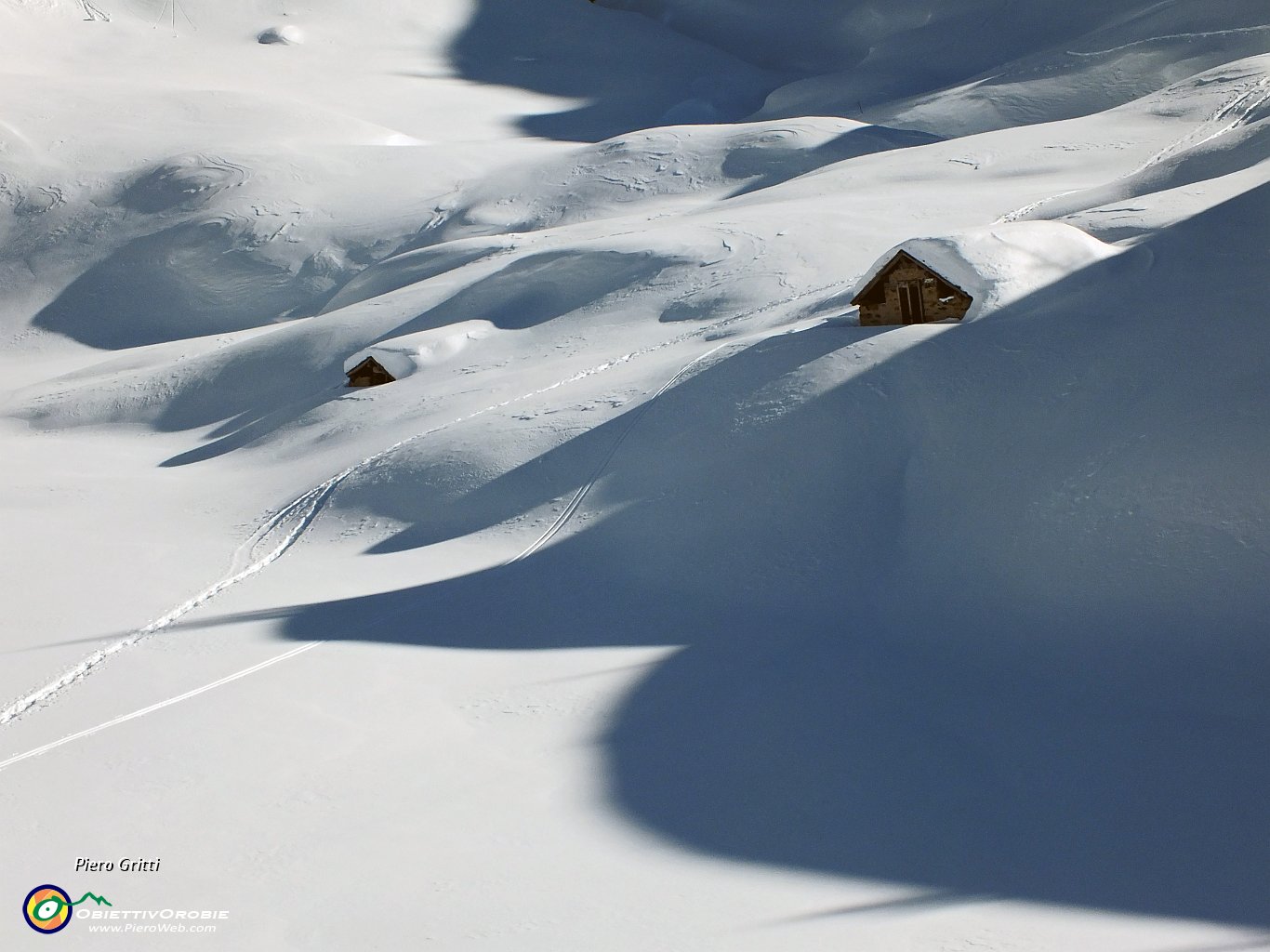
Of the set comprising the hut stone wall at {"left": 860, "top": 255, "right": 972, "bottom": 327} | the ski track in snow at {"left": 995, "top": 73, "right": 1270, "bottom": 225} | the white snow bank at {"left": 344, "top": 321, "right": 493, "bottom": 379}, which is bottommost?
the white snow bank at {"left": 344, "top": 321, "right": 493, "bottom": 379}

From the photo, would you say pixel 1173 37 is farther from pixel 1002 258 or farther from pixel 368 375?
pixel 368 375

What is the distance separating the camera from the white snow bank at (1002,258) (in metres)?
9.98

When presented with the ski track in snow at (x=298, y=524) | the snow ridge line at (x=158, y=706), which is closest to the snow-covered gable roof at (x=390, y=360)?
the ski track in snow at (x=298, y=524)

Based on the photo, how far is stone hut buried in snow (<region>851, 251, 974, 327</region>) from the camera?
1020cm

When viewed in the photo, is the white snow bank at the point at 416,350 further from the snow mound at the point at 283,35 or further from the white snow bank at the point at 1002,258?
the snow mound at the point at 283,35

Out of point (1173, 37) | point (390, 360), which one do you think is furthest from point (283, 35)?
point (1173, 37)

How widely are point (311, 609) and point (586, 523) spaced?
233 cm

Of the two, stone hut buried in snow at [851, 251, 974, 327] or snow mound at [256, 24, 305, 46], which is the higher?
snow mound at [256, 24, 305, 46]

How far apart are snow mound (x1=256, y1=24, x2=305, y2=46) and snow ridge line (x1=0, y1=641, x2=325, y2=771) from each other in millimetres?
31798

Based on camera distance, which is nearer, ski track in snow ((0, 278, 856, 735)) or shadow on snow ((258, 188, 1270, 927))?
shadow on snow ((258, 188, 1270, 927))

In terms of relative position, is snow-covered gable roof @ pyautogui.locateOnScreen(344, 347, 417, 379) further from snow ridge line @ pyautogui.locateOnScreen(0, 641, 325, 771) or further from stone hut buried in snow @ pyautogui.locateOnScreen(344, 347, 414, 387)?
snow ridge line @ pyautogui.locateOnScreen(0, 641, 325, 771)

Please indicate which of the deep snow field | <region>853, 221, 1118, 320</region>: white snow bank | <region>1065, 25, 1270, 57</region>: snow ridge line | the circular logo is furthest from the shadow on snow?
<region>1065, 25, 1270, 57</region>: snow ridge line

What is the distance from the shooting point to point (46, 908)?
467 cm

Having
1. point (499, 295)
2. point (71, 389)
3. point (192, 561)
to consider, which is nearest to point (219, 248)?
point (71, 389)
